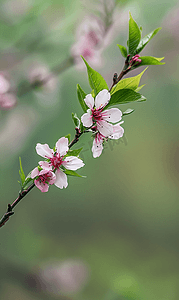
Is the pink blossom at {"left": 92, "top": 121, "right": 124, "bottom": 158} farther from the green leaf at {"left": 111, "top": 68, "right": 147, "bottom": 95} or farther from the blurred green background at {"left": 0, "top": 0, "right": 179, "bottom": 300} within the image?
→ the blurred green background at {"left": 0, "top": 0, "right": 179, "bottom": 300}

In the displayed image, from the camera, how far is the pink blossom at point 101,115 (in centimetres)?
37

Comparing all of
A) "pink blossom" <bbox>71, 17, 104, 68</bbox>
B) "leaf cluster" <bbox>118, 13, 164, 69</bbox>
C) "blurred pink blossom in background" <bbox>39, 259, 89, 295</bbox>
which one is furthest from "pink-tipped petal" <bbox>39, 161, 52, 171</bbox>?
"blurred pink blossom in background" <bbox>39, 259, 89, 295</bbox>

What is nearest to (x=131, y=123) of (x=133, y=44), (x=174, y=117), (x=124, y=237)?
(x=174, y=117)

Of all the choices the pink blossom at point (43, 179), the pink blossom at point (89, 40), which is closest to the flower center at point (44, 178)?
the pink blossom at point (43, 179)

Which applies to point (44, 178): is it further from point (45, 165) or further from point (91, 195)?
point (91, 195)

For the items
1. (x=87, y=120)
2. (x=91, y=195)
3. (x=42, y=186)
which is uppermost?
(x=91, y=195)

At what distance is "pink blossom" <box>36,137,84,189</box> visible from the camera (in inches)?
15.2

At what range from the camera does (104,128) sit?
15.4 inches

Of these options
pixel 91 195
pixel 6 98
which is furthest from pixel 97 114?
pixel 91 195

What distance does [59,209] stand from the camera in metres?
1.40

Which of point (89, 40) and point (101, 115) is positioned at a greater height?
point (89, 40)

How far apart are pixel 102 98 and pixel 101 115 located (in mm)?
34

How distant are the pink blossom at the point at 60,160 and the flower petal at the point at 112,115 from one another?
0.08 m

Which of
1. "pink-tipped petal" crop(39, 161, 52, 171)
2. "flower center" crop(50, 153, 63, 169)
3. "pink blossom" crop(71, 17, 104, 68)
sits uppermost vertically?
"pink blossom" crop(71, 17, 104, 68)
